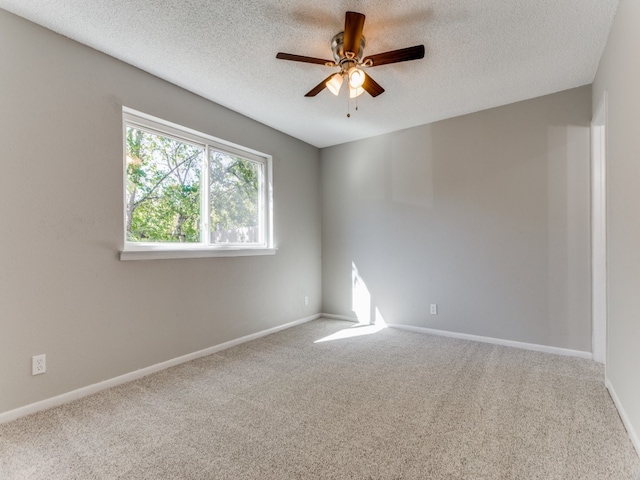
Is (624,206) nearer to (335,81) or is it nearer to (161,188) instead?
(335,81)

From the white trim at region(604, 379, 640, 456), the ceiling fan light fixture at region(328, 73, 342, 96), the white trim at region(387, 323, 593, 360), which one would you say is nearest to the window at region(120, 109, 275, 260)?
→ the ceiling fan light fixture at region(328, 73, 342, 96)

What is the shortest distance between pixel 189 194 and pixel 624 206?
3.25 metres

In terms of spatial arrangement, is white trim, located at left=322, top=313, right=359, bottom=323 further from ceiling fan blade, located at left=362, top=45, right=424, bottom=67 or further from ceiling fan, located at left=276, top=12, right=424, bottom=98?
ceiling fan blade, located at left=362, top=45, right=424, bottom=67

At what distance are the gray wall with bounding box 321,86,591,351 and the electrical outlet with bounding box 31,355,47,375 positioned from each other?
316 centimetres

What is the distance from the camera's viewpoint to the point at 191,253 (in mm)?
2904

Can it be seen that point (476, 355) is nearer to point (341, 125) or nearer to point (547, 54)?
point (547, 54)

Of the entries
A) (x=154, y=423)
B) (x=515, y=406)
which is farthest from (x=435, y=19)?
(x=154, y=423)

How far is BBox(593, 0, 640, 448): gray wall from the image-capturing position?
1637mm

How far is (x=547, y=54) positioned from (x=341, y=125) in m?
1.98

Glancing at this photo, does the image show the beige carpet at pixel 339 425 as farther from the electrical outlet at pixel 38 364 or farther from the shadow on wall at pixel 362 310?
the shadow on wall at pixel 362 310

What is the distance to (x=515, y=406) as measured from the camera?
202 cm

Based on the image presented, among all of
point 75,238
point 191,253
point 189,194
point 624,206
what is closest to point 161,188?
point 189,194

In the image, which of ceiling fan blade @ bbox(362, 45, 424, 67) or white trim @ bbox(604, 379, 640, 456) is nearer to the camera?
white trim @ bbox(604, 379, 640, 456)

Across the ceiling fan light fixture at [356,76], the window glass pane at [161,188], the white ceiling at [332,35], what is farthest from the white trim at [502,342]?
the ceiling fan light fixture at [356,76]
